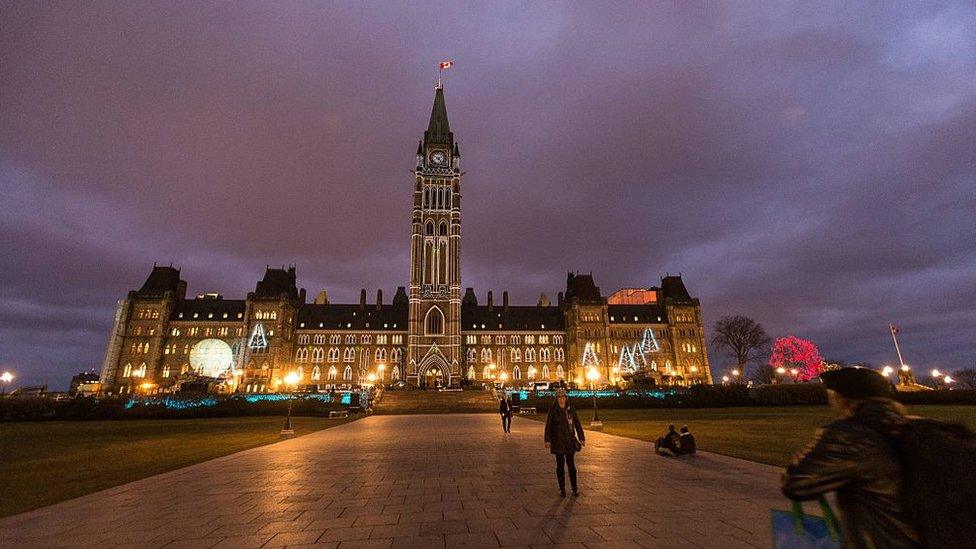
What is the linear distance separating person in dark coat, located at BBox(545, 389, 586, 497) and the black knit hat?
6.45 meters

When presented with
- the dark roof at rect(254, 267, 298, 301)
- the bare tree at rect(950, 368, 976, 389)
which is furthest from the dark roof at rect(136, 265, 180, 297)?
the bare tree at rect(950, 368, 976, 389)

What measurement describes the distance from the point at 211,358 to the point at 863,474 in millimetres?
89674

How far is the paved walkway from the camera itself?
6.84 m

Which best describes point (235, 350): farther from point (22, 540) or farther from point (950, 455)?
point (950, 455)

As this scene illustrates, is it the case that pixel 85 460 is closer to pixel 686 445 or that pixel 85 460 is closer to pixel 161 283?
pixel 686 445

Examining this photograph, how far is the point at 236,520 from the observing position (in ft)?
26.1

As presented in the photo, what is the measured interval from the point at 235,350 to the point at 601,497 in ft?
298

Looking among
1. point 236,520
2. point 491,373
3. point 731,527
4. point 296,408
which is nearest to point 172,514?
point 236,520

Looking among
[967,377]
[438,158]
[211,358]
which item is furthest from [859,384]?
[967,377]

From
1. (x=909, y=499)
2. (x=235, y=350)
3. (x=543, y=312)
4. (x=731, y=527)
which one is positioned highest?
(x=543, y=312)

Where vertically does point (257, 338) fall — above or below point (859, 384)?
above

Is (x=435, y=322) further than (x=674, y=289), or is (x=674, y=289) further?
(x=674, y=289)

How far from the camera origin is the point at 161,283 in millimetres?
89625

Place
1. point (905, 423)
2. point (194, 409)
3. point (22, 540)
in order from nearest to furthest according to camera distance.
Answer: point (905, 423) → point (22, 540) → point (194, 409)
